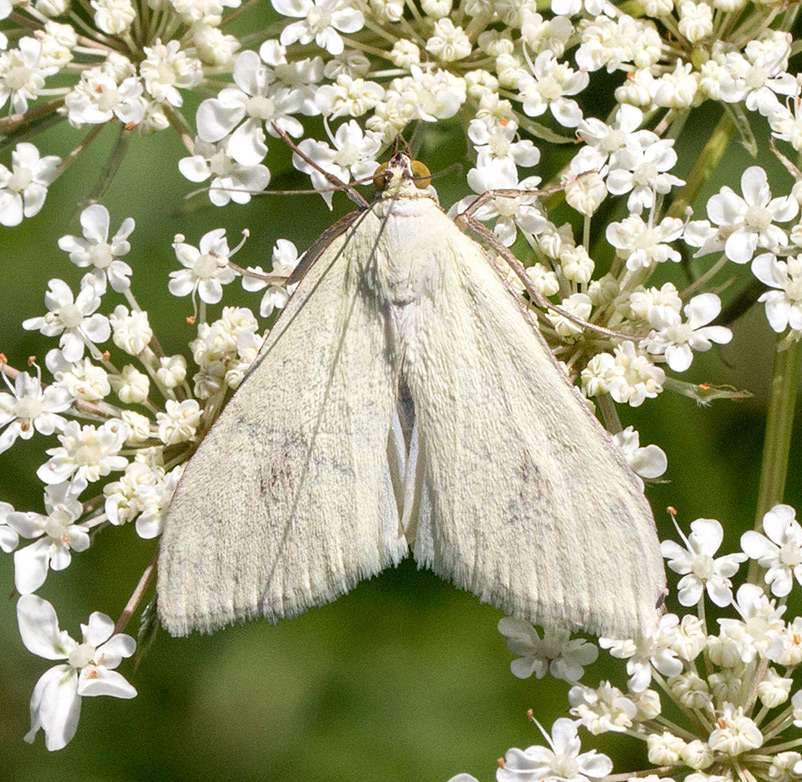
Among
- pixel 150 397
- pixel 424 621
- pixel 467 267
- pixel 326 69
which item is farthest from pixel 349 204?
pixel 424 621

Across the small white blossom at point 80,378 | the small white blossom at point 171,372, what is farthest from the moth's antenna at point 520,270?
the small white blossom at point 80,378

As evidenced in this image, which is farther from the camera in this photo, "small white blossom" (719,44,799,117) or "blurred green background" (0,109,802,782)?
"blurred green background" (0,109,802,782)

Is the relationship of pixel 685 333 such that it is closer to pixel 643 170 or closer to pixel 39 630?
pixel 643 170

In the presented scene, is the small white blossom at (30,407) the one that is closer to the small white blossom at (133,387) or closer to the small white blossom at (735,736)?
the small white blossom at (133,387)

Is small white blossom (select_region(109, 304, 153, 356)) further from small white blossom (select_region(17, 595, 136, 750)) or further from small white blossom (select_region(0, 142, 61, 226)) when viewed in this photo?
small white blossom (select_region(17, 595, 136, 750))

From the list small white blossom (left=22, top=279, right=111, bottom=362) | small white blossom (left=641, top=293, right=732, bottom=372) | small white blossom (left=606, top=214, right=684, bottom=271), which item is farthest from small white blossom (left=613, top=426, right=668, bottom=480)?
small white blossom (left=22, top=279, right=111, bottom=362)

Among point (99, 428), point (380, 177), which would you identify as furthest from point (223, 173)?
point (99, 428)

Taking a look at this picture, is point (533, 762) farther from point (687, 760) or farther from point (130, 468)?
point (130, 468)
